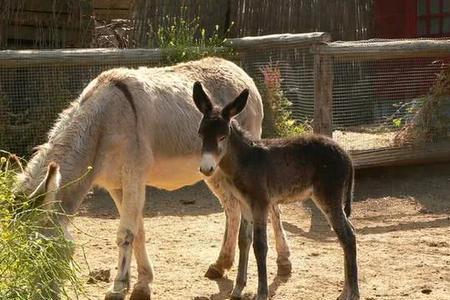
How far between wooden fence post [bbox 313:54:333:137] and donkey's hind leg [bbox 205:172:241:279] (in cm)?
245

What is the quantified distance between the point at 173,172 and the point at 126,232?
30.1 inches

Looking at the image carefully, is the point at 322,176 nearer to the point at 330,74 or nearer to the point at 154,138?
the point at 154,138

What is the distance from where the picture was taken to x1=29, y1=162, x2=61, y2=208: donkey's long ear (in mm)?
4402

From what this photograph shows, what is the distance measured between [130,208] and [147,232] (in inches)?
88.5

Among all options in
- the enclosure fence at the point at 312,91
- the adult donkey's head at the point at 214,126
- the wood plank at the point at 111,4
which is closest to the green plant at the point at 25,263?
the adult donkey's head at the point at 214,126

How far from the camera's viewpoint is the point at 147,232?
7754 millimetres

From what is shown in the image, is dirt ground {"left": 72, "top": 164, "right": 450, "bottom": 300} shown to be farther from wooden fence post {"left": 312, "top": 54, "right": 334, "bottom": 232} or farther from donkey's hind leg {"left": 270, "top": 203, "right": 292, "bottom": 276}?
wooden fence post {"left": 312, "top": 54, "right": 334, "bottom": 232}

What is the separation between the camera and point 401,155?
31.2 ft

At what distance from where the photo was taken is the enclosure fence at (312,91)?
358 inches

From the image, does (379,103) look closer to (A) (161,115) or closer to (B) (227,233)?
(B) (227,233)

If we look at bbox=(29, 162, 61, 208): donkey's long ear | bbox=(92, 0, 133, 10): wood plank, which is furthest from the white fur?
bbox=(92, 0, 133, 10): wood plank

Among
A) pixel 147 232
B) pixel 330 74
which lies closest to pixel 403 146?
pixel 330 74

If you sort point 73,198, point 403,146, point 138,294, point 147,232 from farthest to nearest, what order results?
point 403,146, point 147,232, point 138,294, point 73,198

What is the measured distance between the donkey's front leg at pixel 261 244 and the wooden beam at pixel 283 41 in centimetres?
375
